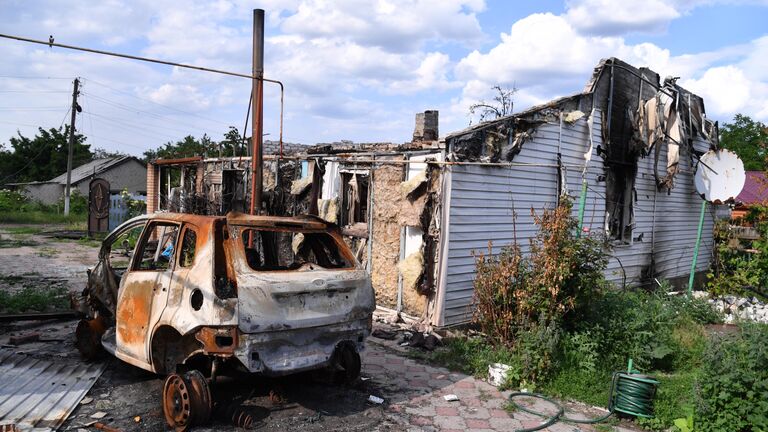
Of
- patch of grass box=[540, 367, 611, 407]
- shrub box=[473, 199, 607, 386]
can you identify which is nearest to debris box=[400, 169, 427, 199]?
shrub box=[473, 199, 607, 386]

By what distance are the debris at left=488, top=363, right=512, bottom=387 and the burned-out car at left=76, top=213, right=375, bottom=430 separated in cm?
175

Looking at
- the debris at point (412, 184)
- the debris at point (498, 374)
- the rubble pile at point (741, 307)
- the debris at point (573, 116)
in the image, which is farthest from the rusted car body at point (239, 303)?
the rubble pile at point (741, 307)

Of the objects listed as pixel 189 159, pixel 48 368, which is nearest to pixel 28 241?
pixel 189 159

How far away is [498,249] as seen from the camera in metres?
9.03

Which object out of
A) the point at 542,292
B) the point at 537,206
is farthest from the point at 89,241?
the point at 542,292

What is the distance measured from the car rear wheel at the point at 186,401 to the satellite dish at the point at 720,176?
1139 centimetres

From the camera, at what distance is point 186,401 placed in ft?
14.8

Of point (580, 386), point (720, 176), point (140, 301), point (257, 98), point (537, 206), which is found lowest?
point (580, 386)

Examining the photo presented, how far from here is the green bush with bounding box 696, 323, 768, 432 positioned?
4.66 metres

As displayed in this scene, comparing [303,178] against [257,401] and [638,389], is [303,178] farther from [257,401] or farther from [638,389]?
[638,389]

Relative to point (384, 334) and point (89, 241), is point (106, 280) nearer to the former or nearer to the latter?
point (384, 334)

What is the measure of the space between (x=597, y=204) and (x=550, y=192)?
191 centimetres

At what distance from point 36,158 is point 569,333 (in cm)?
4703

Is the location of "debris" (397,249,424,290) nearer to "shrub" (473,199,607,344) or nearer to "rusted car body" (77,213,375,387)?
"shrub" (473,199,607,344)
